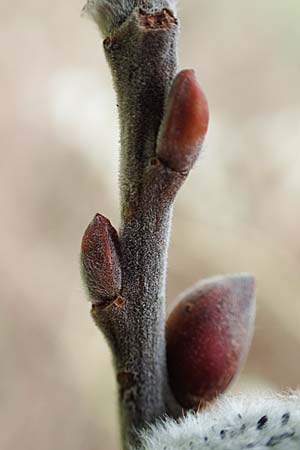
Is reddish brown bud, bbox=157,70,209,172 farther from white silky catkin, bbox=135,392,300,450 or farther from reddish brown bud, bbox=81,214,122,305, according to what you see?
white silky catkin, bbox=135,392,300,450

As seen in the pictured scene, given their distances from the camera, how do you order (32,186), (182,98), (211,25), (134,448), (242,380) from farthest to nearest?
(211,25)
(32,186)
(242,380)
(134,448)
(182,98)

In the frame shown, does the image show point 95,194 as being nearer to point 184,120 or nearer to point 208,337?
point 208,337

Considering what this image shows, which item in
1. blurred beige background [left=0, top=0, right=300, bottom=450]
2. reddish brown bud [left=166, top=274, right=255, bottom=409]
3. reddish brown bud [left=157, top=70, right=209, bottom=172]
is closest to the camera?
reddish brown bud [left=157, top=70, right=209, bottom=172]

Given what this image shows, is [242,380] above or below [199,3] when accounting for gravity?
below

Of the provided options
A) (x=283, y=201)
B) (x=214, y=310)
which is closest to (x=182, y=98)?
(x=214, y=310)

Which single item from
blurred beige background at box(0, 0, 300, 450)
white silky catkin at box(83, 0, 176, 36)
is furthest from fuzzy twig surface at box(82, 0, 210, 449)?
blurred beige background at box(0, 0, 300, 450)

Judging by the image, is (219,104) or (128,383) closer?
(128,383)

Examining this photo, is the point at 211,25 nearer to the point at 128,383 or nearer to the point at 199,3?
the point at 199,3
